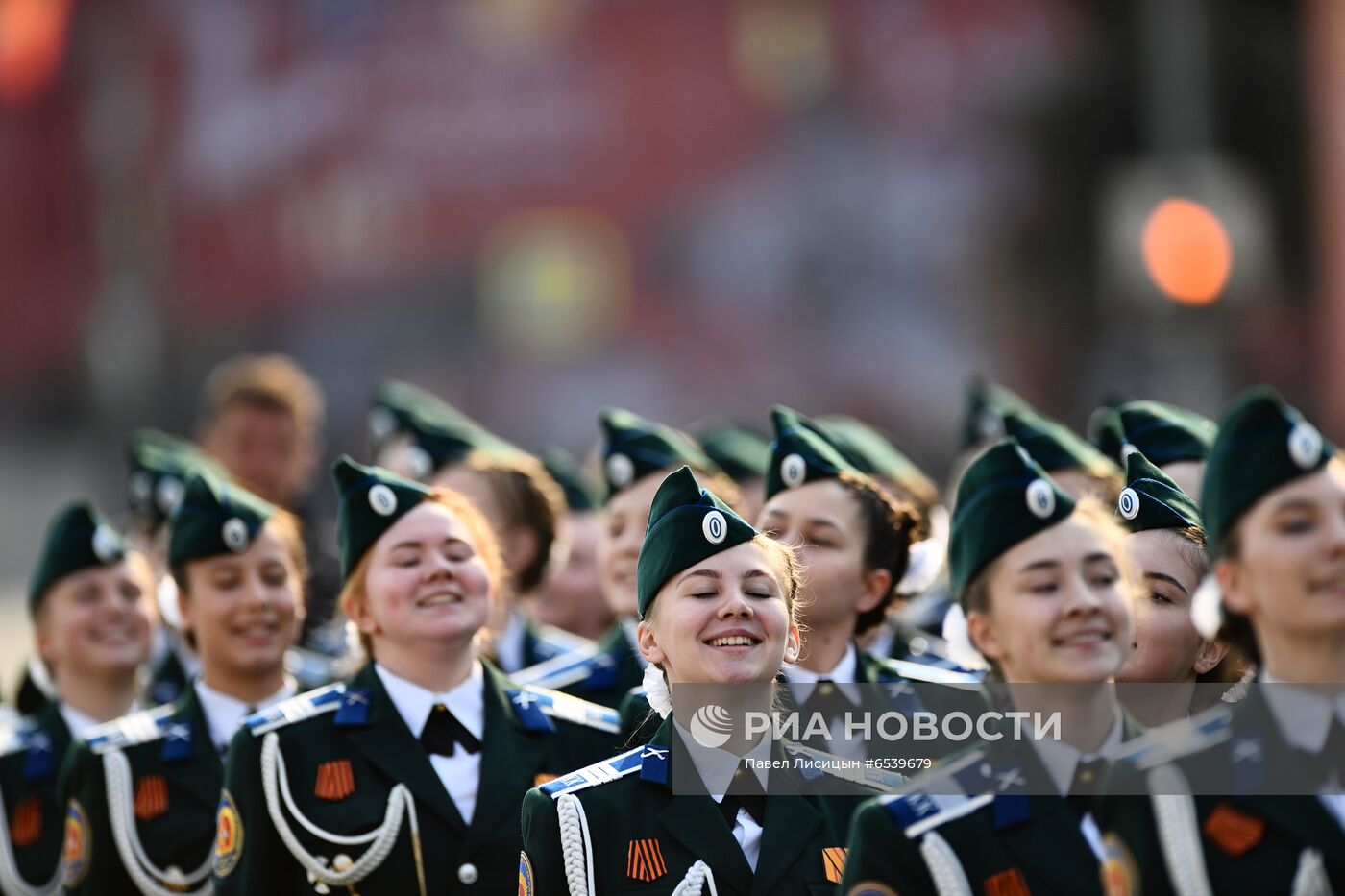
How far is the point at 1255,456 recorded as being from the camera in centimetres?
346

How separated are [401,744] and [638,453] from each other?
171 cm

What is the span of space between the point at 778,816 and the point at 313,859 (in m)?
1.23

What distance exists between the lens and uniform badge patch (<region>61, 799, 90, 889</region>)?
5312mm

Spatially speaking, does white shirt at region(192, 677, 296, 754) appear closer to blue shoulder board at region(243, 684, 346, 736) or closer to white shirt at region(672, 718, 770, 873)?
blue shoulder board at region(243, 684, 346, 736)

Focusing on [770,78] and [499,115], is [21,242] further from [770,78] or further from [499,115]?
[770,78]

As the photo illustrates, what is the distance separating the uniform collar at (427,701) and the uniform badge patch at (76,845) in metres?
1.05

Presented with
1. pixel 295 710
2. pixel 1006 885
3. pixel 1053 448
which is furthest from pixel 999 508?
pixel 295 710

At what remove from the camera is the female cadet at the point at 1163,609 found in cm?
449

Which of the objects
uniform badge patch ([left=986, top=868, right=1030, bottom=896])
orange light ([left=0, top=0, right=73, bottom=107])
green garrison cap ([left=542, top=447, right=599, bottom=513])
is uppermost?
orange light ([left=0, top=0, right=73, bottom=107])

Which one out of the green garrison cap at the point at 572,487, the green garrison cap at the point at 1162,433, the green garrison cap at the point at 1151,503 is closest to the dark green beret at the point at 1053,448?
the green garrison cap at the point at 1162,433

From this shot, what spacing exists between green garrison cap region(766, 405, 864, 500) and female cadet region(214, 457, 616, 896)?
861 millimetres

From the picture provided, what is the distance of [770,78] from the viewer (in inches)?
1000

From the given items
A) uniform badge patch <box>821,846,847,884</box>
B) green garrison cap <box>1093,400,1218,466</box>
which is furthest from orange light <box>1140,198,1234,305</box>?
uniform badge patch <box>821,846,847,884</box>

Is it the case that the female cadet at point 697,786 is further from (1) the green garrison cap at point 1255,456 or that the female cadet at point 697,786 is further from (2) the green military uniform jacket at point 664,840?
(1) the green garrison cap at point 1255,456
